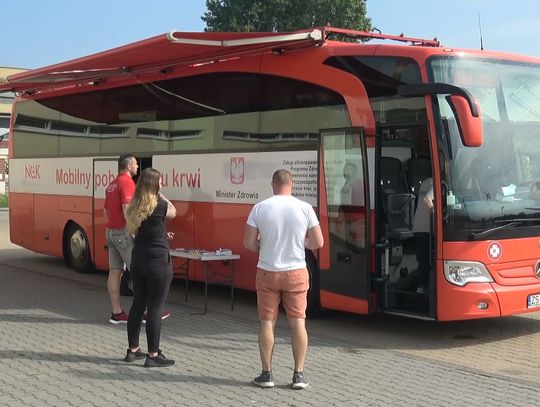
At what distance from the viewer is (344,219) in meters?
7.81

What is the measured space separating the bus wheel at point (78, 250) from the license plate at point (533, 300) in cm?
771

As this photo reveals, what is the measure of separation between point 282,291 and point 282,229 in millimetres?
511

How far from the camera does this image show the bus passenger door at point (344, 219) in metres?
7.62

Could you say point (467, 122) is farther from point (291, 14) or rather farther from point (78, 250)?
point (291, 14)

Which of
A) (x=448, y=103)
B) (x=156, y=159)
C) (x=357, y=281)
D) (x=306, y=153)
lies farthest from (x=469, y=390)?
(x=156, y=159)

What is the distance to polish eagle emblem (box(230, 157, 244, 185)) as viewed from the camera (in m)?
9.14

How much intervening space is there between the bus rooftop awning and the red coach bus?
0.11 feet

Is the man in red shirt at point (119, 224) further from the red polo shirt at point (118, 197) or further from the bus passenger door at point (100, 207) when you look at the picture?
the bus passenger door at point (100, 207)

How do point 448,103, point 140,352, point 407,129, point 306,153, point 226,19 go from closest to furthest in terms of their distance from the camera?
1. point 140,352
2. point 448,103
3. point 407,129
4. point 306,153
5. point 226,19

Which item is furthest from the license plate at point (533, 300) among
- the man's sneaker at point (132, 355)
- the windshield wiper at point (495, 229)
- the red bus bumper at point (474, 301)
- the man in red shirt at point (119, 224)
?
the man in red shirt at point (119, 224)

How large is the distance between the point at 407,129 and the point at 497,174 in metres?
1.04

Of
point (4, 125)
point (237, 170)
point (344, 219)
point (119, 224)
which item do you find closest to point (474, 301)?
point (344, 219)

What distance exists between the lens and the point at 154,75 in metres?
10.5

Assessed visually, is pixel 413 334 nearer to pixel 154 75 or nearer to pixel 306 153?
pixel 306 153
